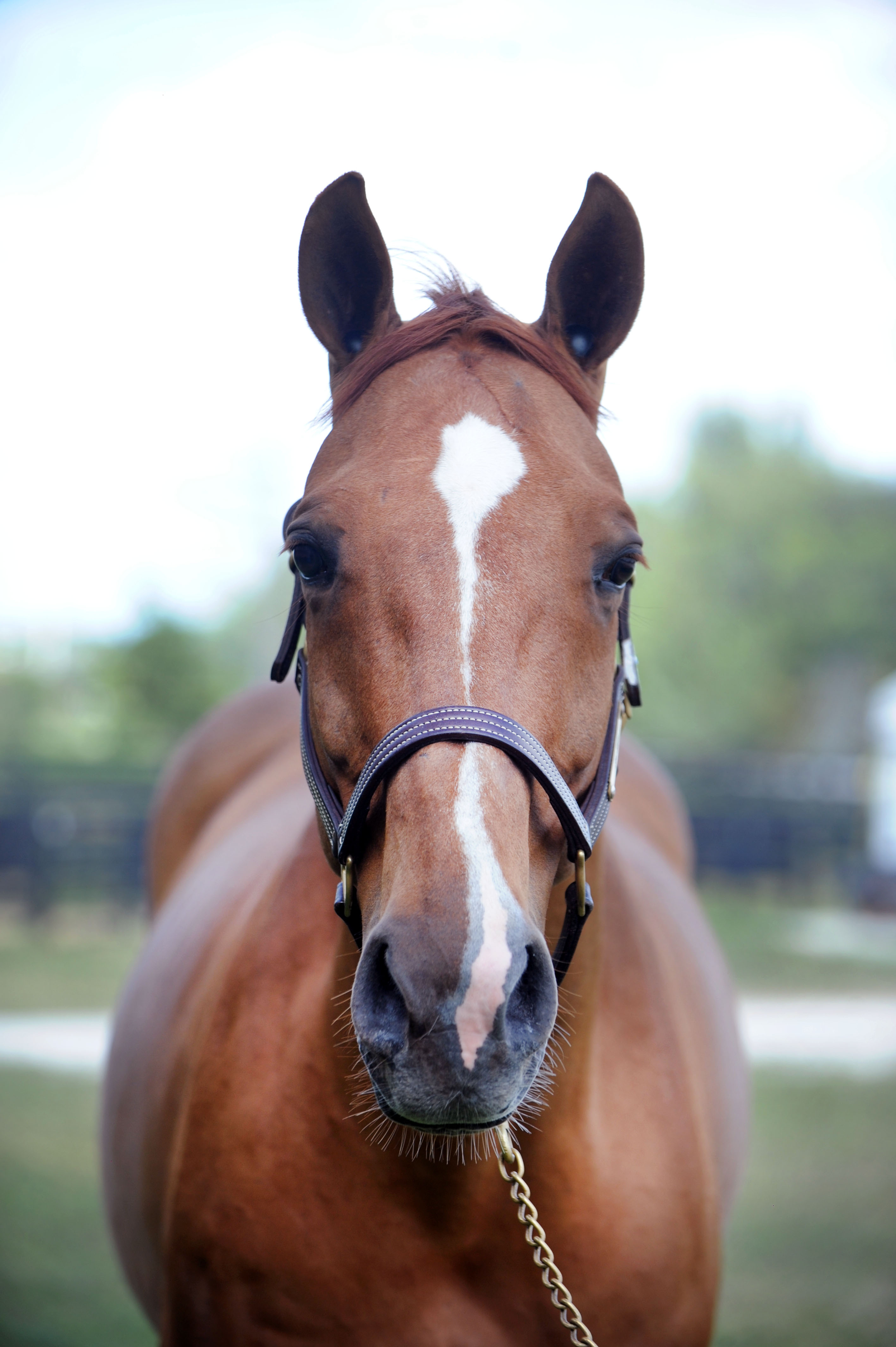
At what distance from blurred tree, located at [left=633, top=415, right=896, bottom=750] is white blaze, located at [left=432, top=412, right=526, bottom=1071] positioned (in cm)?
2748

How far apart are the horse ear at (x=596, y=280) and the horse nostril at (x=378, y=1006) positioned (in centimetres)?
109

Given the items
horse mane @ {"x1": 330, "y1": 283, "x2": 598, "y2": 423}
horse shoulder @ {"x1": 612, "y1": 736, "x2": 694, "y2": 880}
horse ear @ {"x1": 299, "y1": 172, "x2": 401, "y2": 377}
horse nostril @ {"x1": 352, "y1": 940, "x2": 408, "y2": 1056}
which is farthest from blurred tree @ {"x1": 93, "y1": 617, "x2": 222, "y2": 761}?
horse nostril @ {"x1": 352, "y1": 940, "x2": 408, "y2": 1056}

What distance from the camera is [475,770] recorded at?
4.07 ft

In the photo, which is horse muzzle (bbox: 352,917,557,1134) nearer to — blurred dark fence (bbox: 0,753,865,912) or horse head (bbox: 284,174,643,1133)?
horse head (bbox: 284,174,643,1133)

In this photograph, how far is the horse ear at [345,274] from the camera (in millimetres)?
1651

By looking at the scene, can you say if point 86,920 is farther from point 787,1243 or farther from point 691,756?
point 691,756

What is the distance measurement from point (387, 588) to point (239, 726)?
275 cm

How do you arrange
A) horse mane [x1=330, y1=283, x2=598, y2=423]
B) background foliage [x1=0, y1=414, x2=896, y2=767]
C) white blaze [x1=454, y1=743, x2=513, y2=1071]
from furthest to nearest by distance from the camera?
background foliage [x1=0, y1=414, x2=896, y2=767] < horse mane [x1=330, y1=283, x2=598, y2=423] < white blaze [x1=454, y1=743, x2=513, y2=1071]

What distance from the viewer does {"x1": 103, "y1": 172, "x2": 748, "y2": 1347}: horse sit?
1.21 m

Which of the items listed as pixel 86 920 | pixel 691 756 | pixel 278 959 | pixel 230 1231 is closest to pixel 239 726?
pixel 278 959

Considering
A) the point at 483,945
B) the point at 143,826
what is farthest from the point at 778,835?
the point at 483,945

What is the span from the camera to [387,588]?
4.55ft

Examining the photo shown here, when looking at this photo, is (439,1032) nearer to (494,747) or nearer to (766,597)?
(494,747)

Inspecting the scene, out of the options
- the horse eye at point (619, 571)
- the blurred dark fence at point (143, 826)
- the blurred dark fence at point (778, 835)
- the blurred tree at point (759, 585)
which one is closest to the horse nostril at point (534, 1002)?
the horse eye at point (619, 571)
